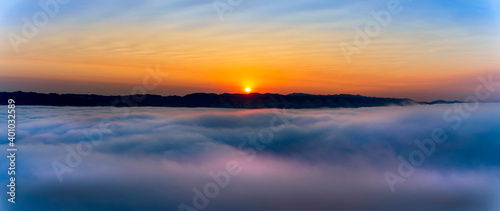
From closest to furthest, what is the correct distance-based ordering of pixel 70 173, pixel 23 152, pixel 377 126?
pixel 70 173, pixel 23 152, pixel 377 126

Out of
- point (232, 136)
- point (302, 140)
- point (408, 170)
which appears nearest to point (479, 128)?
point (408, 170)

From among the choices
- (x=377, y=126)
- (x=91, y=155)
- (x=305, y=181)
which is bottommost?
(x=305, y=181)

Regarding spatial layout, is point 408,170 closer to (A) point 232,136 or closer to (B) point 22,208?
(A) point 232,136

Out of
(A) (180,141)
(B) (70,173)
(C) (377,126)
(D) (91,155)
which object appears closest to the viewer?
(B) (70,173)

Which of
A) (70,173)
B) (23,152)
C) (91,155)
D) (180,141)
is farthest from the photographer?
(180,141)

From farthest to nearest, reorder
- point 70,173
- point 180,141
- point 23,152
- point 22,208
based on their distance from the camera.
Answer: point 180,141
point 23,152
point 70,173
point 22,208

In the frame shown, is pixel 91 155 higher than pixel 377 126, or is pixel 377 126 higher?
pixel 377 126

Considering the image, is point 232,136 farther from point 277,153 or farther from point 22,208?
point 22,208

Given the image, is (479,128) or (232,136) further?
(232,136)

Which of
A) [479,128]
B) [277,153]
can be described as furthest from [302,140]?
[479,128]

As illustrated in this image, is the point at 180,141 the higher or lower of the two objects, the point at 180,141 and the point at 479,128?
the lower
